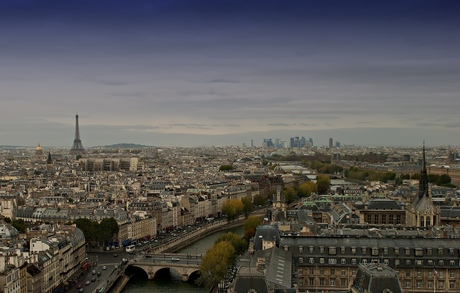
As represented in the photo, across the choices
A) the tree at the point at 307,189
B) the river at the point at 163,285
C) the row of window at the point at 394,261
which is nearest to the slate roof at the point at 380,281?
the row of window at the point at 394,261

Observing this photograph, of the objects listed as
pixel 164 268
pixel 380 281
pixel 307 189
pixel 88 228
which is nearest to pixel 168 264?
pixel 164 268

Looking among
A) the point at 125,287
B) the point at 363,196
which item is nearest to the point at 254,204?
the point at 363,196

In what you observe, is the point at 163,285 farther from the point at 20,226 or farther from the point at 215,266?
the point at 20,226

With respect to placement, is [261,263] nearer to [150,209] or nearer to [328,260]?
[328,260]

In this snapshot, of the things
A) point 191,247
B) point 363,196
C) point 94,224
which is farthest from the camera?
point 363,196

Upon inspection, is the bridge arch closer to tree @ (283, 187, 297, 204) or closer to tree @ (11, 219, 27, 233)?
tree @ (11, 219, 27, 233)

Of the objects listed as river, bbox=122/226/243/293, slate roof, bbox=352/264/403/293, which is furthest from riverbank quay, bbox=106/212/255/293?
slate roof, bbox=352/264/403/293
